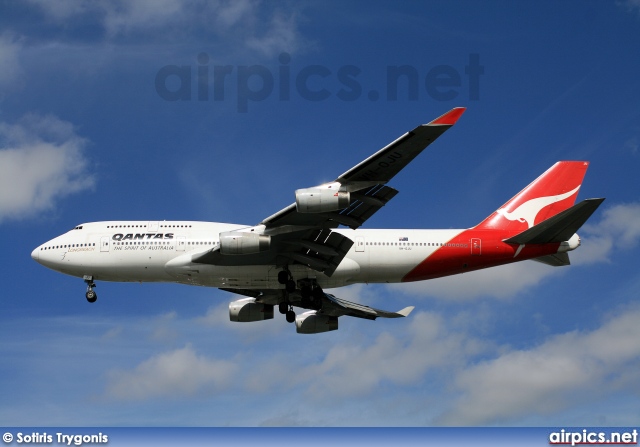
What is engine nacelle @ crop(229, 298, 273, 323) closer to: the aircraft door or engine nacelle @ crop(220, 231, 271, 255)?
the aircraft door

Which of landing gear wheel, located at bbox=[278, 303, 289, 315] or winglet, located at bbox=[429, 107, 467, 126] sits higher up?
winglet, located at bbox=[429, 107, 467, 126]

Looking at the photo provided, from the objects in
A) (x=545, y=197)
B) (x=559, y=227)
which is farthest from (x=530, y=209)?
(x=559, y=227)

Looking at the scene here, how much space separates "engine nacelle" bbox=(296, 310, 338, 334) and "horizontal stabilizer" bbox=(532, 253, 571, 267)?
15.0 m

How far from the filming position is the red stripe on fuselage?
161ft

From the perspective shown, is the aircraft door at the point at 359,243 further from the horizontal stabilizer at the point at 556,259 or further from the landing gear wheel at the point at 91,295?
the landing gear wheel at the point at 91,295

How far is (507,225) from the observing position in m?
51.6

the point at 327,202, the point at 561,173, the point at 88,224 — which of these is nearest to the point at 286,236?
the point at 327,202

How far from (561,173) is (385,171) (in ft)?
62.9

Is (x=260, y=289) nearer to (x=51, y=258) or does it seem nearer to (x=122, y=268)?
(x=122, y=268)

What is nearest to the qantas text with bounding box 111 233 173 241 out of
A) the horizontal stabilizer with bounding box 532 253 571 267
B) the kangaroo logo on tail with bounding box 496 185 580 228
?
the kangaroo logo on tail with bounding box 496 185 580 228

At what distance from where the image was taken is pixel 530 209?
53.3m

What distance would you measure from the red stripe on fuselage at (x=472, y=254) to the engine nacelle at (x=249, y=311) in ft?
37.2

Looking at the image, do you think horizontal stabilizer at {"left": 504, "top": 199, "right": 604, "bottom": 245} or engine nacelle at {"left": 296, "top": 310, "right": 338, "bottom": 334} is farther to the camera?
engine nacelle at {"left": 296, "top": 310, "right": 338, "bottom": 334}

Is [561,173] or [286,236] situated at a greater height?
[561,173]
